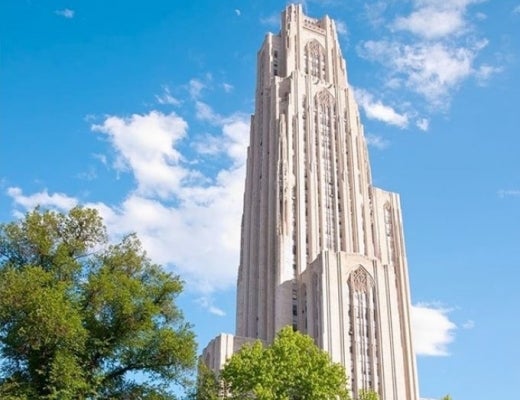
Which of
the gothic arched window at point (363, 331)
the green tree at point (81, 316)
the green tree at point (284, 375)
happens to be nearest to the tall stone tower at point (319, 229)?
the gothic arched window at point (363, 331)

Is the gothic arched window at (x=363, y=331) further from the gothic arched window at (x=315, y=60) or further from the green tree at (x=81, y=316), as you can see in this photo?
the green tree at (x=81, y=316)

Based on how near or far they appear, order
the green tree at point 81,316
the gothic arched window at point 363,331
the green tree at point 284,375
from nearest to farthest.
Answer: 1. the green tree at point 81,316
2. the green tree at point 284,375
3. the gothic arched window at point 363,331

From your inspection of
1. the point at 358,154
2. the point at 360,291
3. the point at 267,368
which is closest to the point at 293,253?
the point at 360,291

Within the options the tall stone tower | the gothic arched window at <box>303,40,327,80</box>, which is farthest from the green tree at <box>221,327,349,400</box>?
the gothic arched window at <box>303,40,327,80</box>

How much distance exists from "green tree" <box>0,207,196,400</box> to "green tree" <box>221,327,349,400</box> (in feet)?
24.7

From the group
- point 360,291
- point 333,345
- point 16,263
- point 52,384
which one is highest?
point 360,291

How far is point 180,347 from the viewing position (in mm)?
29672

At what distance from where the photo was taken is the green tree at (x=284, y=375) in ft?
120

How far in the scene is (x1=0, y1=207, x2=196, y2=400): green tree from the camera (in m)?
26.8

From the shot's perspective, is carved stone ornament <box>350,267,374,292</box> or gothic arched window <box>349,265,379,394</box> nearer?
gothic arched window <box>349,265,379,394</box>

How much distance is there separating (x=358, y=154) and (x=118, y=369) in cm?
7143

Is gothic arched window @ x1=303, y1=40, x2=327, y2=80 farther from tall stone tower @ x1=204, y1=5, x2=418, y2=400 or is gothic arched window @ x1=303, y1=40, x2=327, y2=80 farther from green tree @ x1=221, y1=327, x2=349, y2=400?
green tree @ x1=221, y1=327, x2=349, y2=400

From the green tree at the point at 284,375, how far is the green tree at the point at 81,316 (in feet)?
24.7

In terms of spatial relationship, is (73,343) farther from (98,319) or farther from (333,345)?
(333,345)
